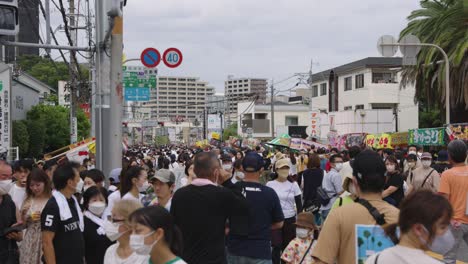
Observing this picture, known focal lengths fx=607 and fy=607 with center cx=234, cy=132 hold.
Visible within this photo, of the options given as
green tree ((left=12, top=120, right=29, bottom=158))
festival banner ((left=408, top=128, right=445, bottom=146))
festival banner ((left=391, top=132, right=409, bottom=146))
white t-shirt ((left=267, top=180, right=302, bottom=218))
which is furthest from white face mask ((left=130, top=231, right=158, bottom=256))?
green tree ((left=12, top=120, right=29, bottom=158))

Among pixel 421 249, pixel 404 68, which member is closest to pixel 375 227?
pixel 421 249

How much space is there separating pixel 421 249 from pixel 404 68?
30899mm

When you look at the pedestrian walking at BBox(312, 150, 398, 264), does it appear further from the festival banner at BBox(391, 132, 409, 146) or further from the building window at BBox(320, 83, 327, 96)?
the building window at BBox(320, 83, 327, 96)

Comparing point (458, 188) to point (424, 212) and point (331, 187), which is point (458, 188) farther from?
point (424, 212)

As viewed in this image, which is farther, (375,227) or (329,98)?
(329,98)

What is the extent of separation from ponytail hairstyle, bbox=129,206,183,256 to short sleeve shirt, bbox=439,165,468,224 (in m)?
4.63

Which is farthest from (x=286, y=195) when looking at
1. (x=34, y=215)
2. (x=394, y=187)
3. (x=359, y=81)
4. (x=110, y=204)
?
(x=359, y=81)

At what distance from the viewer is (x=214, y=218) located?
215 inches

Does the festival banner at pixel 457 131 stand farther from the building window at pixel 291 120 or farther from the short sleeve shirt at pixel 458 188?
the building window at pixel 291 120

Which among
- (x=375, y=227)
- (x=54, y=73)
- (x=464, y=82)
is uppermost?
(x=54, y=73)

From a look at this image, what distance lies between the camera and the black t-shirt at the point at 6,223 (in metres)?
6.47

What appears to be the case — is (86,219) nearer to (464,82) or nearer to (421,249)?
(421,249)

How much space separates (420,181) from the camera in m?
10.2

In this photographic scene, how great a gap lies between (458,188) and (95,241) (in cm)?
425
